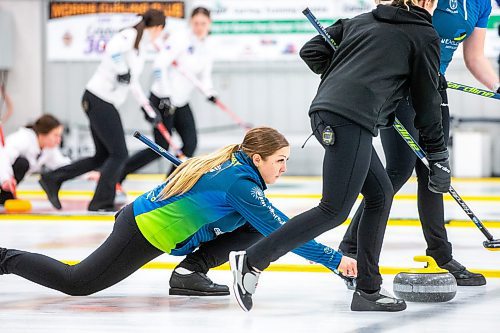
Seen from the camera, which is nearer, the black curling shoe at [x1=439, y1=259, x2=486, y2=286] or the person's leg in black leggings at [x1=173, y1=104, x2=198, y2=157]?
the black curling shoe at [x1=439, y1=259, x2=486, y2=286]

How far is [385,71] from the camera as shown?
3.38m

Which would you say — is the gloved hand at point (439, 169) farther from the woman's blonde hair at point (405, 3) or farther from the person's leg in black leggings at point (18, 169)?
the person's leg in black leggings at point (18, 169)

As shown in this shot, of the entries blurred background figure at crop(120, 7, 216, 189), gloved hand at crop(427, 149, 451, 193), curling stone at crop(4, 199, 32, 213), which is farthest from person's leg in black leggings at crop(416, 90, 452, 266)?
blurred background figure at crop(120, 7, 216, 189)

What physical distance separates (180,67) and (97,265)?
521 centimetres

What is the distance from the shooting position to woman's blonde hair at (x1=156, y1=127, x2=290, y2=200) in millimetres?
3621

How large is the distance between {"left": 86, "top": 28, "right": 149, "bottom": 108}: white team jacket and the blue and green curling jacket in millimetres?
3386

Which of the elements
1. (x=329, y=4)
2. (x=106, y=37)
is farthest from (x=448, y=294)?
(x=106, y=37)

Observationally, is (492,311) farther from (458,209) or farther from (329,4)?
(329,4)

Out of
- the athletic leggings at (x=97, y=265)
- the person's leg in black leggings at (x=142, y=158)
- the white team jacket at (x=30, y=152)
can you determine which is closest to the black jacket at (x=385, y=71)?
the athletic leggings at (x=97, y=265)

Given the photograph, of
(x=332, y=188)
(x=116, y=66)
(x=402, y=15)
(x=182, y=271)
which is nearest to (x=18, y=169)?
(x=116, y=66)

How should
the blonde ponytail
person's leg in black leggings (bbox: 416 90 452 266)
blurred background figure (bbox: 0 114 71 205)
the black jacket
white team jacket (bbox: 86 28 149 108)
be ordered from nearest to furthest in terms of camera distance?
the black jacket, the blonde ponytail, person's leg in black leggings (bbox: 416 90 452 266), white team jacket (bbox: 86 28 149 108), blurred background figure (bbox: 0 114 71 205)

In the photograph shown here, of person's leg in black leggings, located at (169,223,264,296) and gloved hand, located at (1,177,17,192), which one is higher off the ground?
person's leg in black leggings, located at (169,223,264,296)

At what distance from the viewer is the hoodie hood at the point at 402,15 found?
134 inches

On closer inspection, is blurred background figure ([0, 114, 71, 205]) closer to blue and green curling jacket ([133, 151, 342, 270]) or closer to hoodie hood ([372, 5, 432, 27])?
blue and green curling jacket ([133, 151, 342, 270])
